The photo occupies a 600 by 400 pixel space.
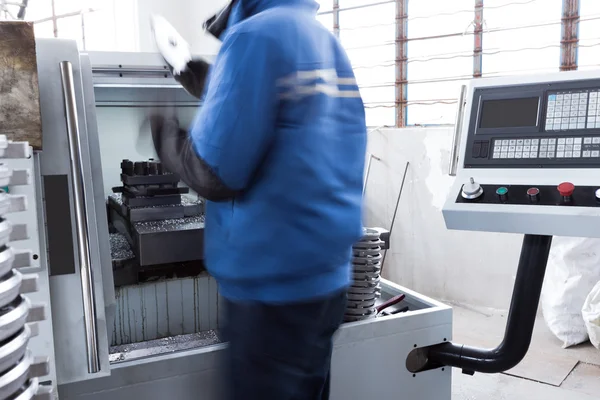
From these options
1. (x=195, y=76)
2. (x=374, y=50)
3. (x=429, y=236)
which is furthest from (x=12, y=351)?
(x=374, y=50)

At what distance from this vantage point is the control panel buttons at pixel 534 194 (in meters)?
1.24

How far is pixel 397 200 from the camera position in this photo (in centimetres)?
407

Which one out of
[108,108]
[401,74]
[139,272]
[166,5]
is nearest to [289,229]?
[139,272]

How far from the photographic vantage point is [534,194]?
124 centimetres

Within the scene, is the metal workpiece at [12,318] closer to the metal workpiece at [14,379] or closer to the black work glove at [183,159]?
the metal workpiece at [14,379]

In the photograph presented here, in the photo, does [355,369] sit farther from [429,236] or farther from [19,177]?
[429,236]

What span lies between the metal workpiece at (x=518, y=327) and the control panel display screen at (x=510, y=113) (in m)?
0.29

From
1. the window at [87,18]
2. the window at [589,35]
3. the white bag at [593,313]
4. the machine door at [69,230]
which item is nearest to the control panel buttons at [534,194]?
the machine door at [69,230]

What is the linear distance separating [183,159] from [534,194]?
31.6 inches

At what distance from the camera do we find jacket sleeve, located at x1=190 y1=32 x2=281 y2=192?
0.86m

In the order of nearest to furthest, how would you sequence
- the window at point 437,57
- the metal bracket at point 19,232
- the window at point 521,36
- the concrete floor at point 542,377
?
1. the metal bracket at point 19,232
2. the concrete floor at point 542,377
3. the window at point 521,36
4. the window at point 437,57

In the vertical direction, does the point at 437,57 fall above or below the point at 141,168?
above

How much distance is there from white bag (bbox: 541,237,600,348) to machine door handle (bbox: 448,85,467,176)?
5.54 feet

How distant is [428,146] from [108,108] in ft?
8.38
